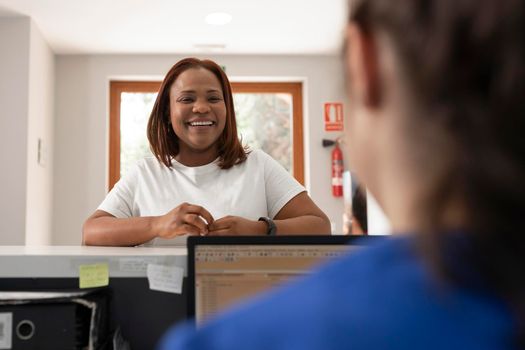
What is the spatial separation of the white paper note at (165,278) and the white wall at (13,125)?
3.18m

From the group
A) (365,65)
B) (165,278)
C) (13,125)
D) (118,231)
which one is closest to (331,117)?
(13,125)

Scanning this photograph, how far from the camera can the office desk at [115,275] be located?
925 millimetres

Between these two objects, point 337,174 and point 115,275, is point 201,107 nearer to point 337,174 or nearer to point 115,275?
point 115,275

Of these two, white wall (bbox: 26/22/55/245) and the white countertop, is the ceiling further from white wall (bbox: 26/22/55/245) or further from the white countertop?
the white countertop

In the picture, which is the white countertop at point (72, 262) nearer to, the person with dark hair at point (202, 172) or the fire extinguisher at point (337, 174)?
the person with dark hair at point (202, 172)

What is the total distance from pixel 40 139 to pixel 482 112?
4.24m

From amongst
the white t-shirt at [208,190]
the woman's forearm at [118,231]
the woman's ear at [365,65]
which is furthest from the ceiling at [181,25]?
the woman's ear at [365,65]

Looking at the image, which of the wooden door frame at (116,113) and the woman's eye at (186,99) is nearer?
the woman's eye at (186,99)

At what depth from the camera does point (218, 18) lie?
3.85 meters

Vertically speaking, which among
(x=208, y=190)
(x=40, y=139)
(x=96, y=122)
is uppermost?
(x=96, y=122)

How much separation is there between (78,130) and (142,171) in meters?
3.12

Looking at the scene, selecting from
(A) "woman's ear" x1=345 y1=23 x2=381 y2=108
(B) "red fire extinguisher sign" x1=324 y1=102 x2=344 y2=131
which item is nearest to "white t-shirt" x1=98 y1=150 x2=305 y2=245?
(A) "woman's ear" x1=345 y1=23 x2=381 y2=108

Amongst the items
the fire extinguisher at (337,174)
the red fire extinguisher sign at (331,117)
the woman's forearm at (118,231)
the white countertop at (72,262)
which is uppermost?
the red fire extinguisher sign at (331,117)

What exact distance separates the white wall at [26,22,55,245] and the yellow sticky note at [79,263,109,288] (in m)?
3.18
